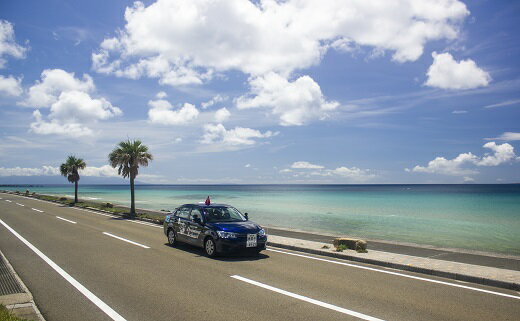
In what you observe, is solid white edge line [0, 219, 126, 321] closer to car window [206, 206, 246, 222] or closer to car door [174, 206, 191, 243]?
car door [174, 206, 191, 243]

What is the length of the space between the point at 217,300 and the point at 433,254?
791 centimetres

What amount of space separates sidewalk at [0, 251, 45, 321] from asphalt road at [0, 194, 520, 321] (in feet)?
0.74

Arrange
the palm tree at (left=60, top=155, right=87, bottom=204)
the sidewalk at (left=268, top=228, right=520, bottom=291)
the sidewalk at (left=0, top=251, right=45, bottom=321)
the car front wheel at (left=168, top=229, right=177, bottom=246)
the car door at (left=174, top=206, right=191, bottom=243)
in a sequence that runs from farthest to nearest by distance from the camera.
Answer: the palm tree at (left=60, top=155, right=87, bottom=204) → the car front wheel at (left=168, top=229, right=177, bottom=246) → the car door at (left=174, top=206, right=191, bottom=243) → the sidewalk at (left=268, top=228, right=520, bottom=291) → the sidewalk at (left=0, top=251, right=45, bottom=321)

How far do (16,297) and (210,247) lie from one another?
5374 millimetres

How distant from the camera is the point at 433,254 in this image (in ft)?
36.8

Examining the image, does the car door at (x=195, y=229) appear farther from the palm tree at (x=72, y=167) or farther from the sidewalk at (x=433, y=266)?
the palm tree at (x=72, y=167)

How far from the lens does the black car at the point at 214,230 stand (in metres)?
10.6

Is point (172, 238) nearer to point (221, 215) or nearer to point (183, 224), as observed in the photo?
point (183, 224)

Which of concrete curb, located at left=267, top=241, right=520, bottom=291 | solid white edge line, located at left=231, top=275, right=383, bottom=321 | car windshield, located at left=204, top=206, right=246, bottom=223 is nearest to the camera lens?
solid white edge line, located at left=231, top=275, right=383, bottom=321

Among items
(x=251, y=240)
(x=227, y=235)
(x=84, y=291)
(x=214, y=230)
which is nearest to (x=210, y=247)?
(x=214, y=230)

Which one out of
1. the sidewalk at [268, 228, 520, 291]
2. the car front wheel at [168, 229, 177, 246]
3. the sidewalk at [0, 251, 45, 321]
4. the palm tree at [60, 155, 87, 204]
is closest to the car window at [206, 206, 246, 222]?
the car front wheel at [168, 229, 177, 246]

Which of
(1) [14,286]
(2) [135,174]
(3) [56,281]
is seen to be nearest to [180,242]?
(3) [56,281]

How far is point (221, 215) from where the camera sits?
40.0 ft

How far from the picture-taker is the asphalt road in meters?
5.90
